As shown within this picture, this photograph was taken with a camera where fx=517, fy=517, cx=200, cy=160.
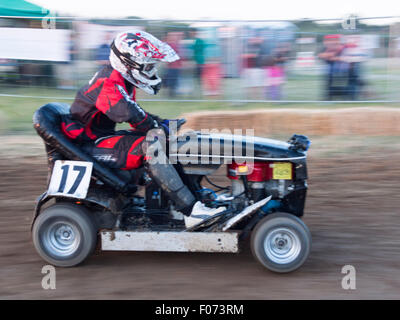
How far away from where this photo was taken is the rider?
4.49m

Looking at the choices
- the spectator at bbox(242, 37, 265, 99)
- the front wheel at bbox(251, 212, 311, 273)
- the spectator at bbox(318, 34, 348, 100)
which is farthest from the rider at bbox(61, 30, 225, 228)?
the spectator at bbox(318, 34, 348, 100)

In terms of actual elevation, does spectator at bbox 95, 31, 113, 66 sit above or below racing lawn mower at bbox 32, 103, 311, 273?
above

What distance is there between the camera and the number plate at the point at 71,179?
4.55 meters

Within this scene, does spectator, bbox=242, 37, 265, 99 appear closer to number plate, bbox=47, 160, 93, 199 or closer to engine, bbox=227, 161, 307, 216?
engine, bbox=227, 161, 307, 216

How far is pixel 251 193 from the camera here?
468cm

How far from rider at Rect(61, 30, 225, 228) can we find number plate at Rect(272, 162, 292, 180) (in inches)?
22.4

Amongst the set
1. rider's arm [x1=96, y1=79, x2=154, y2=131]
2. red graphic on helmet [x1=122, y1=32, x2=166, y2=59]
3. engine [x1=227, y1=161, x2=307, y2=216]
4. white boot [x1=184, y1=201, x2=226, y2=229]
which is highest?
red graphic on helmet [x1=122, y1=32, x2=166, y2=59]

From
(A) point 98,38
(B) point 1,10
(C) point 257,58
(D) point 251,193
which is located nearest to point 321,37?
(C) point 257,58

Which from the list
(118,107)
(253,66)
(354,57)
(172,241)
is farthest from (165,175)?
(354,57)

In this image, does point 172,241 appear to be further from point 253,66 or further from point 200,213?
point 253,66

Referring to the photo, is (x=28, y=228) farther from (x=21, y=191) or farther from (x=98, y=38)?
(x=98, y=38)

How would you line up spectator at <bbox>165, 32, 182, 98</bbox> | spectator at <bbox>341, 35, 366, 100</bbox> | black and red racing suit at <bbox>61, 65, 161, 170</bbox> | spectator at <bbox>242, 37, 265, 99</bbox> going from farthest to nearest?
spectator at <bbox>165, 32, 182, 98</bbox>
spectator at <bbox>242, 37, 265, 99</bbox>
spectator at <bbox>341, 35, 366, 100</bbox>
black and red racing suit at <bbox>61, 65, 161, 170</bbox>

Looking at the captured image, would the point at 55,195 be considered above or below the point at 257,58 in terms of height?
below

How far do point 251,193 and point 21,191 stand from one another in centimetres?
363
